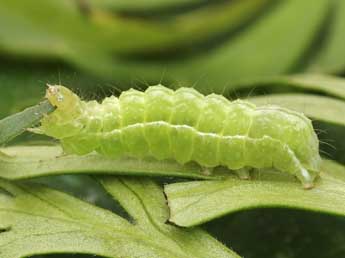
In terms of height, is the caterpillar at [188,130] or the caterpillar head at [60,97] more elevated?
the caterpillar head at [60,97]

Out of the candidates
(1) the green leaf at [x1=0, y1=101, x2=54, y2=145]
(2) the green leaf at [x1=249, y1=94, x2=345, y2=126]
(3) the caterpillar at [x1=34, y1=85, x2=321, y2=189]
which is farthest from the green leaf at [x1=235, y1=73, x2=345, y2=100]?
(1) the green leaf at [x1=0, y1=101, x2=54, y2=145]

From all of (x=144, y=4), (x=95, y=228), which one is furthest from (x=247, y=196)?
(x=144, y=4)

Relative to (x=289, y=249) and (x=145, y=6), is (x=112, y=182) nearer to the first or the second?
(x=289, y=249)

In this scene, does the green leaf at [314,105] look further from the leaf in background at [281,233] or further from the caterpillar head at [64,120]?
the caterpillar head at [64,120]

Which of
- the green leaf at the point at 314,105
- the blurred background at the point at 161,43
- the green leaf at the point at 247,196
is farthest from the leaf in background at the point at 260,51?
the green leaf at the point at 247,196

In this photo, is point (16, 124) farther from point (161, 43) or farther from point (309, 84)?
point (161, 43)

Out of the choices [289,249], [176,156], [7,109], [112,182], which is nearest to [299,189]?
[289,249]

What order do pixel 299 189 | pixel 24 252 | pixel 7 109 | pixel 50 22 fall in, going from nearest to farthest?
pixel 24 252, pixel 299 189, pixel 7 109, pixel 50 22
